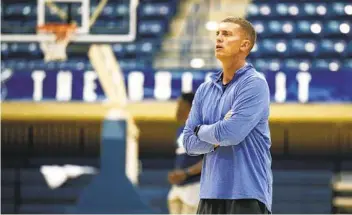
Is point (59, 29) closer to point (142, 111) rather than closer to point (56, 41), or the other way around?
point (56, 41)

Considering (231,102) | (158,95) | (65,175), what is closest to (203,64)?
(158,95)

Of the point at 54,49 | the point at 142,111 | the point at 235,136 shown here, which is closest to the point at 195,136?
the point at 235,136

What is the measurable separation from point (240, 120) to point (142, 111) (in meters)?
5.09

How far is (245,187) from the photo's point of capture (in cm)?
278

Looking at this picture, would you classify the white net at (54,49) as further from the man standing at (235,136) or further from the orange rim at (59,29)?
the man standing at (235,136)

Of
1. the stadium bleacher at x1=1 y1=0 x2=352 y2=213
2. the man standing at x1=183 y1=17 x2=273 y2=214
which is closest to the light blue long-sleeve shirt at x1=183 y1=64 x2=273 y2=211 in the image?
the man standing at x1=183 y1=17 x2=273 y2=214

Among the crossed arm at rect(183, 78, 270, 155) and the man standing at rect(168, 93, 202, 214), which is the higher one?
the crossed arm at rect(183, 78, 270, 155)

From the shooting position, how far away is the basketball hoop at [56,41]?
7910 mm

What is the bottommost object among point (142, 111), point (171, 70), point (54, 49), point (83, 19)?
point (142, 111)

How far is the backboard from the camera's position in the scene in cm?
794

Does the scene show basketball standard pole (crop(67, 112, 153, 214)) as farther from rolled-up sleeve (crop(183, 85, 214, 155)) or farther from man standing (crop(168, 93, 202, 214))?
rolled-up sleeve (crop(183, 85, 214, 155))

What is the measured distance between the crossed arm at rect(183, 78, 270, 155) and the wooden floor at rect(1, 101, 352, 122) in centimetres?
483

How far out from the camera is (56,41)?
792cm

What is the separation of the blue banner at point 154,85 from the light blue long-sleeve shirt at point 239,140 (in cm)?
479
